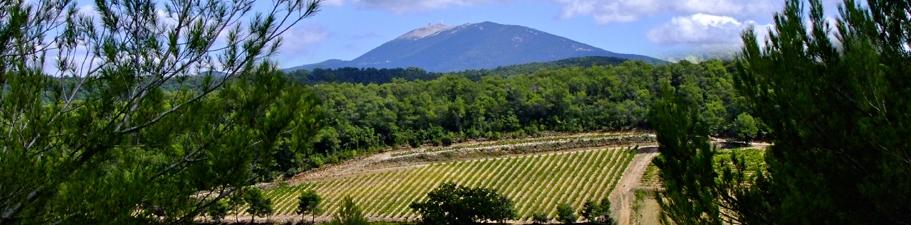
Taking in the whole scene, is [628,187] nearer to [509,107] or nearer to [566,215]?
[566,215]

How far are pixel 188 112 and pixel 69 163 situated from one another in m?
1.00

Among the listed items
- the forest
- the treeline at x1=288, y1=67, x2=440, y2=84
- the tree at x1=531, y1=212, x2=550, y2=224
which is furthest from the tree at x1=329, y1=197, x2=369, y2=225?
the treeline at x1=288, y1=67, x2=440, y2=84

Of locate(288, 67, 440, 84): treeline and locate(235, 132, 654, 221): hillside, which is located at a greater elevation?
locate(288, 67, 440, 84): treeline

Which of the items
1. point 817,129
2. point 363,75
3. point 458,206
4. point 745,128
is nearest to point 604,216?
point 458,206

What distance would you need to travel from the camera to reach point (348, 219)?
4.69 meters

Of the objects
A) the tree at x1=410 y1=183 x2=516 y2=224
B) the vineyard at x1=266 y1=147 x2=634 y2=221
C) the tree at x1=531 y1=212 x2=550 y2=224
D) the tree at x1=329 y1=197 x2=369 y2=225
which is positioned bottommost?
the vineyard at x1=266 y1=147 x2=634 y2=221

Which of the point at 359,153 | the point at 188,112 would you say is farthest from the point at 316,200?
the point at 188,112

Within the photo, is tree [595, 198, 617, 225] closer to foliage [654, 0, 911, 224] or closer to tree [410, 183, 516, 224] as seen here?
tree [410, 183, 516, 224]

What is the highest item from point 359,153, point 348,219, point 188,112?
point 188,112

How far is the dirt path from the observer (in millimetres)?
29150

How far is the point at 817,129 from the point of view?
212 inches

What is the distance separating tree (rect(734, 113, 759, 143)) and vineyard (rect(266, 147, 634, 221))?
847 cm

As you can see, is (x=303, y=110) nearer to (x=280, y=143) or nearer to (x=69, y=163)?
Result: (x=280, y=143)

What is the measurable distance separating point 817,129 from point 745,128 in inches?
1706
